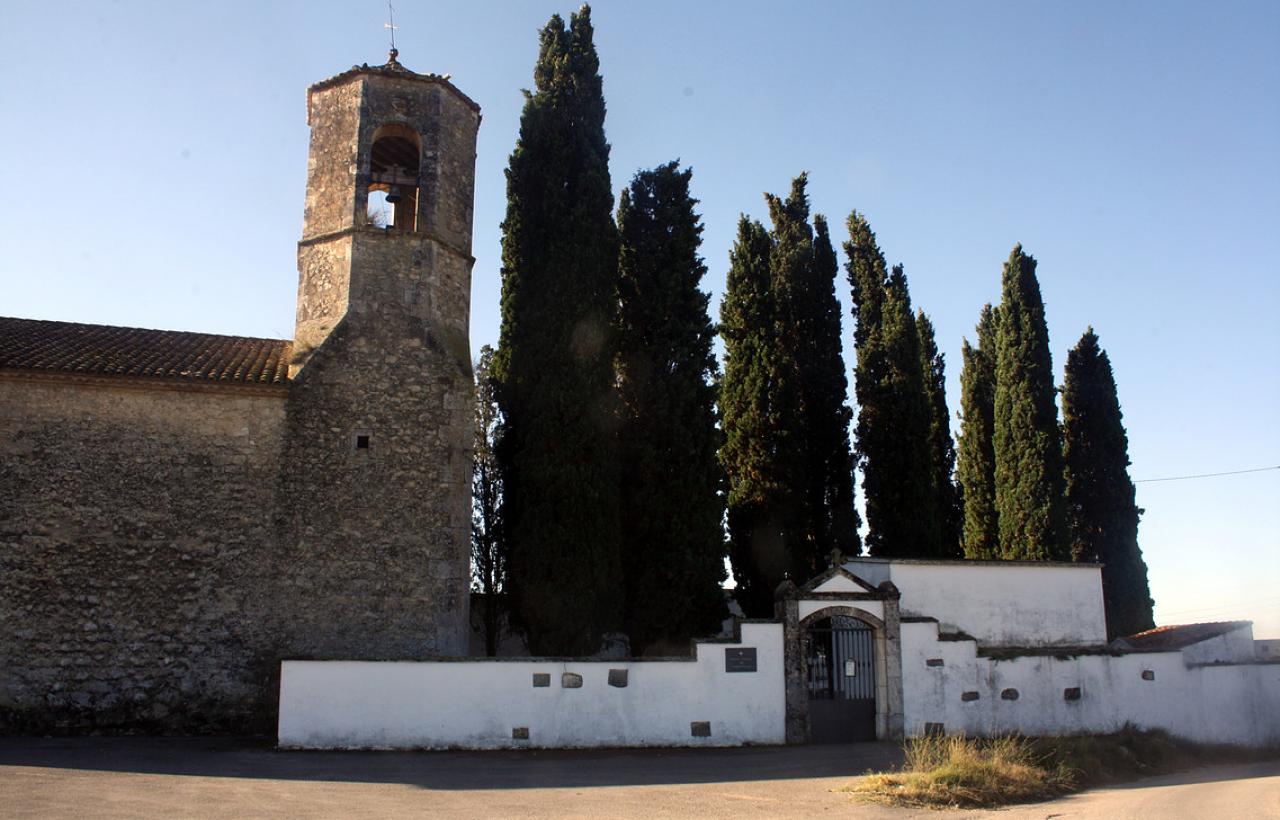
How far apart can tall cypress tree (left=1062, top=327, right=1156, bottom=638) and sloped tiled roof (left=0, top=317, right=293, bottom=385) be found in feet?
69.1

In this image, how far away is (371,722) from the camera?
13508 mm

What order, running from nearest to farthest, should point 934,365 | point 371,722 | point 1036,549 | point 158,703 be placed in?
point 371,722 → point 158,703 → point 1036,549 → point 934,365

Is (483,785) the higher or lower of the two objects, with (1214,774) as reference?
higher

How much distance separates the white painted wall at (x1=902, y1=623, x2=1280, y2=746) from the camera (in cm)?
1623

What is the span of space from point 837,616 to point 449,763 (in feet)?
23.3

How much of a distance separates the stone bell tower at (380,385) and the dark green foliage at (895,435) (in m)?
11.3

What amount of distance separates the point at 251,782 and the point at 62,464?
731cm

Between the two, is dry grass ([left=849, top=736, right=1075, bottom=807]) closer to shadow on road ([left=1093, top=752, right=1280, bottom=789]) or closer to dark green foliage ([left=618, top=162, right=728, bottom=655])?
shadow on road ([left=1093, top=752, right=1280, bottom=789])

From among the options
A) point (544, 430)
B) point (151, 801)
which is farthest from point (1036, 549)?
point (151, 801)

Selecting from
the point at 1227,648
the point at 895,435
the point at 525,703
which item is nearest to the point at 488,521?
the point at 525,703

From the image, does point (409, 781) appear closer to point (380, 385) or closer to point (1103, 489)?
point (380, 385)

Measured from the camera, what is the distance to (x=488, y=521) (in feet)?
70.5

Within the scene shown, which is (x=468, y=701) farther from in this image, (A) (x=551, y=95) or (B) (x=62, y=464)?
(A) (x=551, y=95)

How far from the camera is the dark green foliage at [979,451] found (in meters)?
27.2
